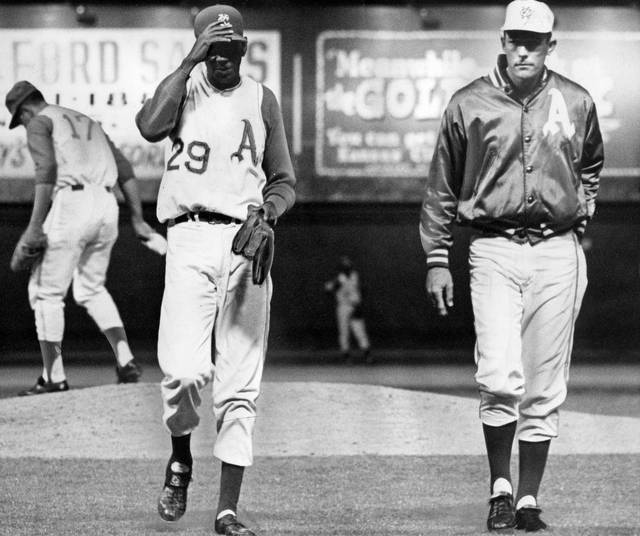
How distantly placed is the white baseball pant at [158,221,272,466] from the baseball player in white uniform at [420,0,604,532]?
0.86 meters

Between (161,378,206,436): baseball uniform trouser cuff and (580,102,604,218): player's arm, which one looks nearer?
(161,378,206,436): baseball uniform trouser cuff

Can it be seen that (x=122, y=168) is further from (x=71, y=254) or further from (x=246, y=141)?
(x=246, y=141)

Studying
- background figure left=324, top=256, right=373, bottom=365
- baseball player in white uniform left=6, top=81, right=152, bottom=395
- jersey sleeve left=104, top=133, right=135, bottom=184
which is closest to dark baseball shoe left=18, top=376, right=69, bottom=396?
baseball player in white uniform left=6, top=81, right=152, bottom=395

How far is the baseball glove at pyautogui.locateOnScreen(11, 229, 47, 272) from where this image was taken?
10773 mm

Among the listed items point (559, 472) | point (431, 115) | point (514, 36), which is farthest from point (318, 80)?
point (514, 36)

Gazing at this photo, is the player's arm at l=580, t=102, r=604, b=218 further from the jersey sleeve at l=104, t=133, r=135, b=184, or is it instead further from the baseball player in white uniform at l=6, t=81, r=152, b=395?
the jersey sleeve at l=104, t=133, r=135, b=184

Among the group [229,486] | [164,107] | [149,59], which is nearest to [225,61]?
[164,107]

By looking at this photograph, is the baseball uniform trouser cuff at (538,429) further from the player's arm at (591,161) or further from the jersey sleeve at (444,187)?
the player's arm at (591,161)

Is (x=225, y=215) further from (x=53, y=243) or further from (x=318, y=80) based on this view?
(x=318, y=80)

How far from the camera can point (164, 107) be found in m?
5.50

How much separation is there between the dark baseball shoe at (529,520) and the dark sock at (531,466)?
9 centimetres

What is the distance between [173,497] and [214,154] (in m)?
1.34

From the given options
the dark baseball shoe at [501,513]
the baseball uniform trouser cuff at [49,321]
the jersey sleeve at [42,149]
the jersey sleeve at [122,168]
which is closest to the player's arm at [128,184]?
the jersey sleeve at [122,168]

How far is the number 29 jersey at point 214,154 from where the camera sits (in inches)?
219
